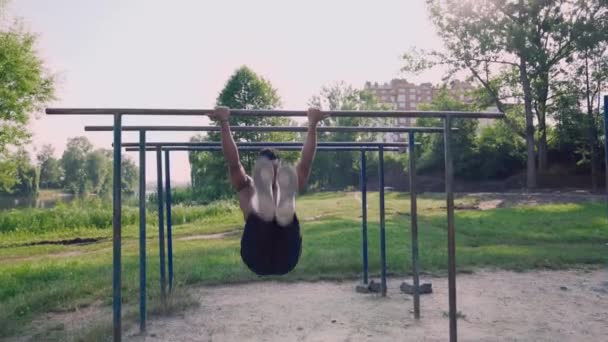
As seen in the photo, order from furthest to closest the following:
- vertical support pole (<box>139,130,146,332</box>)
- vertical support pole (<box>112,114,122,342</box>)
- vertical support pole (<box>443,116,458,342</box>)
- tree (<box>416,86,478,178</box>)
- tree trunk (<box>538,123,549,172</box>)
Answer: tree (<box>416,86,478,178</box>) < tree trunk (<box>538,123,549,172</box>) < vertical support pole (<box>139,130,146,332</box>) < vertical support pole (<box>443,116,458,342</box>) < vertical support pole (<box>112,114,122,342</box>)

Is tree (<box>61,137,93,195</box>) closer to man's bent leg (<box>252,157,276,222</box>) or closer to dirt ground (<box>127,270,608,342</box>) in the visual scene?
dirt ground (<box>127,270,608,342</box>)

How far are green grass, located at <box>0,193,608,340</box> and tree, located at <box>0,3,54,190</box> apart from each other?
8.51 meters

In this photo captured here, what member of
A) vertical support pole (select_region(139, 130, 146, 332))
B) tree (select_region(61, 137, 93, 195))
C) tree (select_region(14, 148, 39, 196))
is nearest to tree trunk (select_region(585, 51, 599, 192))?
vertical support pole (select_region(139, 130, 146, 332))

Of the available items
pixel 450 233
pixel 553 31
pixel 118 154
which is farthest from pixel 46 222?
pixel 553 31

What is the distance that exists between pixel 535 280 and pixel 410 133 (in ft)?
10.6

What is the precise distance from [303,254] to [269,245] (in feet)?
18.4

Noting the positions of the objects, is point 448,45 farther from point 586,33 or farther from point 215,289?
point 215,289

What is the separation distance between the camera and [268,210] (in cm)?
283

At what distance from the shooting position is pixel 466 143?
3091cm

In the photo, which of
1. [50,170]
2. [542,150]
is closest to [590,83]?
[542,150]

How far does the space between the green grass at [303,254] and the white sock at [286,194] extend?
284 cm

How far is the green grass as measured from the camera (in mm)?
6215

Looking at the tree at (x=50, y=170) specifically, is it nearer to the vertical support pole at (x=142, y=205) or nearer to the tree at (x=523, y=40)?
the tree at (x=523, y=40)

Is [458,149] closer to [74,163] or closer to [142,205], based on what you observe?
[142,205]
